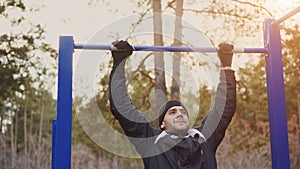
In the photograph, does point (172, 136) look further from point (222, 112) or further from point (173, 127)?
point (222, 112)

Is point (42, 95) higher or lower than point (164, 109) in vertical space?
higher

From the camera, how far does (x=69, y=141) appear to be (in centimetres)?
244

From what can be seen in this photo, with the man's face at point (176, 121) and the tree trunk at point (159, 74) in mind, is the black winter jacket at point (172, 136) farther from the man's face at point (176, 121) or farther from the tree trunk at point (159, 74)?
the tree trunk at point (159, 74)

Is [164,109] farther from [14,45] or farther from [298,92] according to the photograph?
[298,92]

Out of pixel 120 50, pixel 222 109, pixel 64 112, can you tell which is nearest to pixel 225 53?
pixel 222 109

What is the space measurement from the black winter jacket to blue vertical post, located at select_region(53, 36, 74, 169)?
242 mm

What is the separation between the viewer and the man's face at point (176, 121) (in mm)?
2682

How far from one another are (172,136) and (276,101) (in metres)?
0.64

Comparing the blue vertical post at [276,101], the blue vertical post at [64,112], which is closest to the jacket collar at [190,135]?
the blue vertical post at [276,101]

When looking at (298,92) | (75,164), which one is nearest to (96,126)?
(75,164)

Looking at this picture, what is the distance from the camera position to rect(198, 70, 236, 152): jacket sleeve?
279 centimetres

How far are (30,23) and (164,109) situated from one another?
3.66 metres

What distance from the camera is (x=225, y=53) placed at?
2824 millimetres

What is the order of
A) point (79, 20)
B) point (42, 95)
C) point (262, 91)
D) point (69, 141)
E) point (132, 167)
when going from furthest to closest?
point (262, 91) < point (42, 95) < point (132, 167) < point (79, 20) < point (69, 141)
